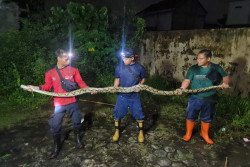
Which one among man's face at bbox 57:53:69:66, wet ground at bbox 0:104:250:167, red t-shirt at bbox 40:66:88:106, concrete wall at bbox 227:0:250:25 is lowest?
wet ground at bbox 0:104:250:167

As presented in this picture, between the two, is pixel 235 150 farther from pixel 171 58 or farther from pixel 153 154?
pixel 171 58

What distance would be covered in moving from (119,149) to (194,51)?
5.26 m

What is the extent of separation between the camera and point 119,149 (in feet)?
12.3

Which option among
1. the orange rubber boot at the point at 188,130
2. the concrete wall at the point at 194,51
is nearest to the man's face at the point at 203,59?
the orange rubber boot at the point at 188,130

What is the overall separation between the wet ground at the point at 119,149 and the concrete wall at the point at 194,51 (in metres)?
2.90

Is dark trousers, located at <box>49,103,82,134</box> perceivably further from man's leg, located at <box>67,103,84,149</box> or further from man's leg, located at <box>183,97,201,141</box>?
man's leg, located at <box>183,97,201,141</box>

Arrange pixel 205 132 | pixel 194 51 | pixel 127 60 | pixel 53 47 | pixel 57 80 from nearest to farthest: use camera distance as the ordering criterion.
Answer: pixel 57 80 → pixel 127 60 → pixel 205 132 → pixel 194 51 → pixel 53 47

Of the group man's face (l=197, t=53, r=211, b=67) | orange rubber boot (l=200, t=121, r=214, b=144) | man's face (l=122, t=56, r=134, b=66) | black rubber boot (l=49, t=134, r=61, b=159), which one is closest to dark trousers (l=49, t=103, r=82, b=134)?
black rubber boot (l=49, t=134, r=61, b=159)

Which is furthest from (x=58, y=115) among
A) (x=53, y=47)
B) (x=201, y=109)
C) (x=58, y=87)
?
(x=53, y=47)

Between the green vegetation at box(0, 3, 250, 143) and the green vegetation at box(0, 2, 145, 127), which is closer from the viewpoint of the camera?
the green vegetation at box(0, 3, 250, 143)

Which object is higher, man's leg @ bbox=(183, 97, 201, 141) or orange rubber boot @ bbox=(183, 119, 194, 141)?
man's leg @ bbox=(183, 97, 201, 141)

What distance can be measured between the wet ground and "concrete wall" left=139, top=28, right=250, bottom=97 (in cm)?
290

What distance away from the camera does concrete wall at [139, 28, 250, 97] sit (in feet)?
19.0

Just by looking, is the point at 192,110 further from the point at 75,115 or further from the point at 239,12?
the point at 239,12
